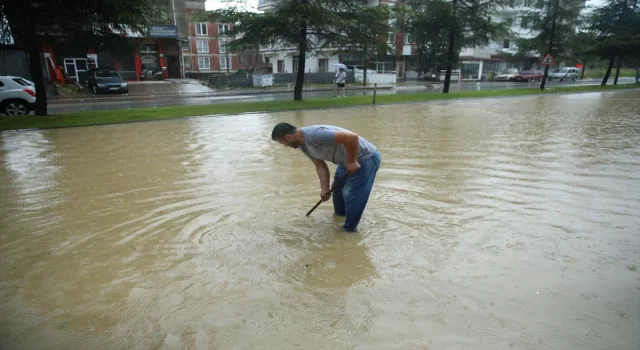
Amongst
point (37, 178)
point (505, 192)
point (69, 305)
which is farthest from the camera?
point (37, 178)

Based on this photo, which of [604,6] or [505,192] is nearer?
[505,192]

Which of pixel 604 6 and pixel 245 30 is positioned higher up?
pixel 604 6

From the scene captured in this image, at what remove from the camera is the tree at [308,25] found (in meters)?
17.2

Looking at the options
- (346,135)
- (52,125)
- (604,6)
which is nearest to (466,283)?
(346,135)

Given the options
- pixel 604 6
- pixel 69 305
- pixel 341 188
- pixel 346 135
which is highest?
pixel 604 6

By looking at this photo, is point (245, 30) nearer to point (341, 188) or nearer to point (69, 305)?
point (341, 188)

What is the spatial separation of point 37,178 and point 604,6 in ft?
130

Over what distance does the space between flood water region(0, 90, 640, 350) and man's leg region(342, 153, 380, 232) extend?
37 cm

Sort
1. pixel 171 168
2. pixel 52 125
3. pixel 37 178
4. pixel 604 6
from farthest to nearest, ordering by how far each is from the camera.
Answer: pixel 604 6
pixel 52 125
pixel 171 168
pixel 37 178

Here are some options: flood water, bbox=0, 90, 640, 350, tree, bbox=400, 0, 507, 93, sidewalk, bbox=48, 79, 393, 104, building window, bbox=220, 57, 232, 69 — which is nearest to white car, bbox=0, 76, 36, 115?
sidewalk, bbox=48, 79, 393, 104

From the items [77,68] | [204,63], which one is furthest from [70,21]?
[204,63]

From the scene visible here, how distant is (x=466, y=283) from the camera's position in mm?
3809

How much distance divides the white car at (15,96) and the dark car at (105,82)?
34.6ft

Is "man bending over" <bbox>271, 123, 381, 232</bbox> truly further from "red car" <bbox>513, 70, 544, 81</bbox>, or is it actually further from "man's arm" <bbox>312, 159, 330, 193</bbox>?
"red car" <bbox>513, 70, 544, 81</bbox>
